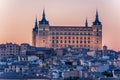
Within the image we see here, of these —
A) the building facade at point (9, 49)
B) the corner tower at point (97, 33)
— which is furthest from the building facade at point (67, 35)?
the building facade at point (9, 49)

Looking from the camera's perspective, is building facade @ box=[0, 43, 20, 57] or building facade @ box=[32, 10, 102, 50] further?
building facade @ box=[32, 10, 102, 50]

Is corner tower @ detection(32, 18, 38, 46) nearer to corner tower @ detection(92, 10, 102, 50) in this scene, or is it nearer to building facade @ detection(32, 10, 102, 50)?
building facade @ detection(32, 10, 102, 50)

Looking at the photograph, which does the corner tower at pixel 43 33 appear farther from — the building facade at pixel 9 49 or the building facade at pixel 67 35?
the building facade at pixel 9 49

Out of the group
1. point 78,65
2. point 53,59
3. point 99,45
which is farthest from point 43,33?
point 78,65

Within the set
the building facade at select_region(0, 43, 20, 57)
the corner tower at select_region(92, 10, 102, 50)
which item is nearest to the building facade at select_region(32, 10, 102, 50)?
the corner tower at select_region(92, 10, 102, 50)

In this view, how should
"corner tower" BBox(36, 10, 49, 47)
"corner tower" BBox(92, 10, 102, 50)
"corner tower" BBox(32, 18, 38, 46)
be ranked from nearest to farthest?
1. "corner tower" BBox(32, 18, 38, 46)
2. "corner tower" BBox(36, 10, 49, 47)
3. "corner tower" BBox(92, 10, 102, 50)

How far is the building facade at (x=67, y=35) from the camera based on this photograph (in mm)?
43844

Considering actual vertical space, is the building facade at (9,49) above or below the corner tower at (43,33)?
below

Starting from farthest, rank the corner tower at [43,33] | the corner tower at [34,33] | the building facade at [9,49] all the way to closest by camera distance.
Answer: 1. the corner tower at [43,33]
2. the corner tower at [34,33]
3. the building facade at [9,49]

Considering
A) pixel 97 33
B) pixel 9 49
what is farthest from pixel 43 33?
pixel 9 49

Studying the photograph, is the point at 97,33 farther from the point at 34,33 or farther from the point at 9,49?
the point at 9,49

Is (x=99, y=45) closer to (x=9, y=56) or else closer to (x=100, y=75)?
(x=9, y=56)

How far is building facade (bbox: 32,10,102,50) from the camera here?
43844 millimetres

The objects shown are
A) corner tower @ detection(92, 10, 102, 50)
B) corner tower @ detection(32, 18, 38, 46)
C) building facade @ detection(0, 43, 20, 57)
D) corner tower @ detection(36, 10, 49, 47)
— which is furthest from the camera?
corner tower @ detection(92, 10, 102, 50)
